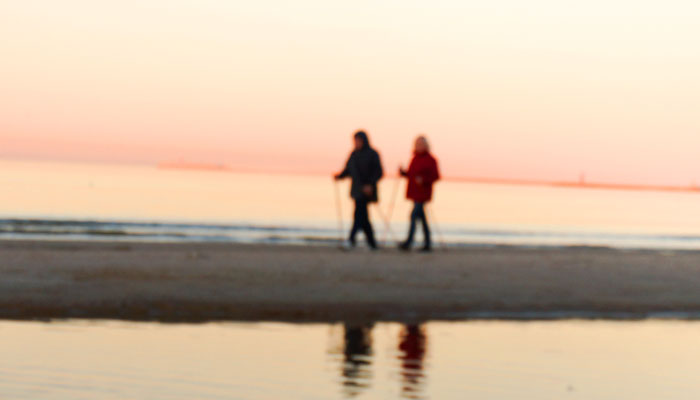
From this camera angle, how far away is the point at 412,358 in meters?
8.78

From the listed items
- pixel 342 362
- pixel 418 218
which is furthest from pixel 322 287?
pixel 418 218

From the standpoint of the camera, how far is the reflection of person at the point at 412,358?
7.48m

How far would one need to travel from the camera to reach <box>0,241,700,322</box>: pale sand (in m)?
11.2

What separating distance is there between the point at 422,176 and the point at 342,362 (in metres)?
8.18

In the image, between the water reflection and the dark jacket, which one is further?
the dark jacket

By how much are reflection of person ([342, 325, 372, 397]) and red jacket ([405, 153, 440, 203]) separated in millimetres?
5991

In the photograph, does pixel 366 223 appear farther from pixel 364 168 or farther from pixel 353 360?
pixel 353 360

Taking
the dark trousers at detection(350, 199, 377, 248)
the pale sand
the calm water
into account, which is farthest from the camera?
the dark trousers at detection(350, 199, 377, 248)

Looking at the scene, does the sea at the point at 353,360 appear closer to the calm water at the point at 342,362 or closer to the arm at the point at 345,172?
the calm water at the point at 342,362

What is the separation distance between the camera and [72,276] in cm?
1210

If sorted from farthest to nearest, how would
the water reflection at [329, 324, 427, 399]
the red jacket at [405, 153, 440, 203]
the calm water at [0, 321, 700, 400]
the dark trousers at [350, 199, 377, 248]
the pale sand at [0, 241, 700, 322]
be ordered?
the dark trousers at [350, 199, 377, 248]
the red jacket at [405, 153, 440, 203]
the pale sand at [0, 241, 700, 322]
the water reflection at [329, 324, 427, 399]
the calm water at [0, 321, 700, 400]

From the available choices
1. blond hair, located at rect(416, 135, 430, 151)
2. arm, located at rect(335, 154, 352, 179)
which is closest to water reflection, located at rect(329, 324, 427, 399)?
arm, located at rect(335, 154, 352, 179)

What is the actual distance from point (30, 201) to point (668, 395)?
145 feet

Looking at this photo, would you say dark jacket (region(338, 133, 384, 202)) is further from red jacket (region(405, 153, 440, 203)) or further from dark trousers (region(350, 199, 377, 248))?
red jacket (region(405, 153, 440, 203))
